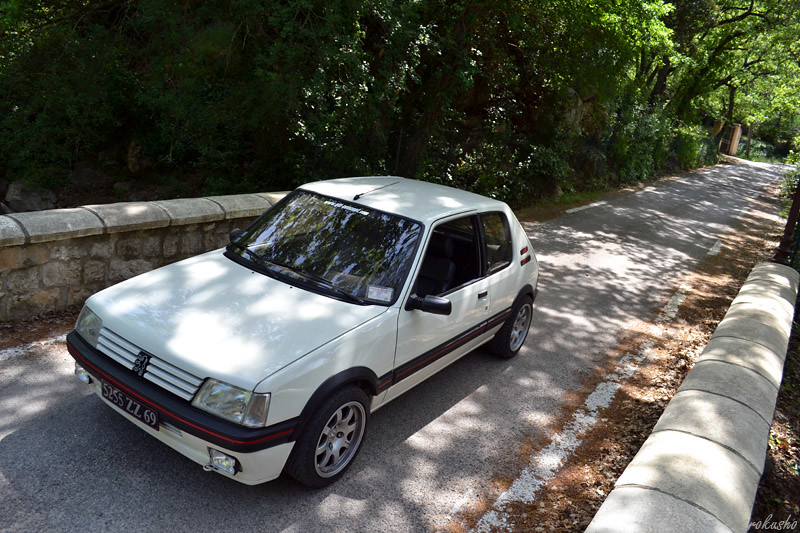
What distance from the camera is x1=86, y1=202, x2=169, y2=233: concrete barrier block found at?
5.64 metres

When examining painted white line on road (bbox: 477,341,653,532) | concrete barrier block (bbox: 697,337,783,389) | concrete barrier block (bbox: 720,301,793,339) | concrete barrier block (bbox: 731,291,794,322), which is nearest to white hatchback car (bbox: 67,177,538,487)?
painted white line on road (bbox: 477,341,653,532)

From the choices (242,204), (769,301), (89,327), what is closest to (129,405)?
(89,327)

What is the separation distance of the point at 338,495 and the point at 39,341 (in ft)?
10.6

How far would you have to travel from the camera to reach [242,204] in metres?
6.92

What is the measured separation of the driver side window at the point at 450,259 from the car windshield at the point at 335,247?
1.08 ft

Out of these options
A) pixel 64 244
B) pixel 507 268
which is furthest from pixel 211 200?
pixel 507 268

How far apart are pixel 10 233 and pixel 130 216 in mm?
1103

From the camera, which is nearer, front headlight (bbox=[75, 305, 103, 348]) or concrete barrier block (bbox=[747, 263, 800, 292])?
front headlight (bbox=[75, 305, 103, 348])

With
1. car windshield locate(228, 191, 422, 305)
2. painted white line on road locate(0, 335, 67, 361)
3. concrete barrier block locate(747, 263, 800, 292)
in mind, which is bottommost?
painted white line on road locate(0, 335, 67, 361)

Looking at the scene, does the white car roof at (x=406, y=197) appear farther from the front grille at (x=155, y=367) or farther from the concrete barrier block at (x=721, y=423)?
the concrete barrier block at (x=721, y=423)

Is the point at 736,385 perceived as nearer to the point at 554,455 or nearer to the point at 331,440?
the point at 554,455

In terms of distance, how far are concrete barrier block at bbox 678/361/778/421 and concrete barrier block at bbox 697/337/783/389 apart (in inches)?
4.7

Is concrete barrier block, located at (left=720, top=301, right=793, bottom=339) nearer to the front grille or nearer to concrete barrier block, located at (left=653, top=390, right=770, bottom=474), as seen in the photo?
concrete barrier block, located at (left=653, top=390, right=770, bottom=474)

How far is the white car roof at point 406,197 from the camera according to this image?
15.3ft
